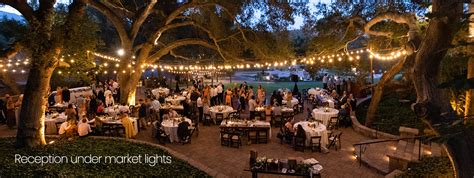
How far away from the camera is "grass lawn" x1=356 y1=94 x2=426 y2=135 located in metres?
12.4

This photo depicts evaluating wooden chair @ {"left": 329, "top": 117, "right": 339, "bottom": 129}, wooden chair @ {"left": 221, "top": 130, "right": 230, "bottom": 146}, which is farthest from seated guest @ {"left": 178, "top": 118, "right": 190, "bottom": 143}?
wooden chair @ {"left": 329, "top": 117, "right": 339, "bottom": 129}

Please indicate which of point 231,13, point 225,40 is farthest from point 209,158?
point 225,40

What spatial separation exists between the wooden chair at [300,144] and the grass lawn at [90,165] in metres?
3.91

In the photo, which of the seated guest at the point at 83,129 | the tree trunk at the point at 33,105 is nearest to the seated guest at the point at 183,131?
the seated guest at the point at 83,129

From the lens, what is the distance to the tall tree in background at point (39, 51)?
742cm

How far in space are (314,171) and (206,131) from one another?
6.54 m

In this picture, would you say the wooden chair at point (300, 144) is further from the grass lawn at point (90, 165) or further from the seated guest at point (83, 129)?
the seated guest at point (83, 129)

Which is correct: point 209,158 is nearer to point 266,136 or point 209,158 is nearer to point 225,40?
point 266,136

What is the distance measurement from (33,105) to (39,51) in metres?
1.48

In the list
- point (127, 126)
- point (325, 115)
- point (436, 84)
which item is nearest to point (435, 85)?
point (436, 84)

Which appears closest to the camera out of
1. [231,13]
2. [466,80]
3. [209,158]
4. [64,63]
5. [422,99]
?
[466,80]

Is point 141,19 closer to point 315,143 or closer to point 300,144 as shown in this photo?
point 300,144

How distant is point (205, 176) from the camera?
7203mm

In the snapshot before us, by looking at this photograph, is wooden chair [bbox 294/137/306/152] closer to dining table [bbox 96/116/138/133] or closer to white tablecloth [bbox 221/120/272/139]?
white tablecloth [bbox 221/120/272/139]
